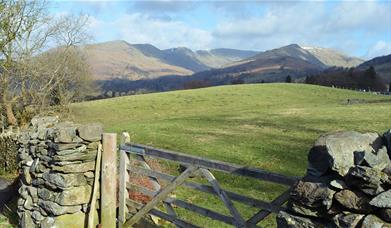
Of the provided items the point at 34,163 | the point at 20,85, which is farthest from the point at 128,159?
the point at 20,85

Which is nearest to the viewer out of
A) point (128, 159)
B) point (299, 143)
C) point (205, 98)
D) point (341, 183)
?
point (341, 183)

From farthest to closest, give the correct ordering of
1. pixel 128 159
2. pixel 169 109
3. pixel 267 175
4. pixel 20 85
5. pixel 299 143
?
pixel 169 109 → pixel 20 85 → pixel 299 143 → pixel 128 159 → pixel 267 175

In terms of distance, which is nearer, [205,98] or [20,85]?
[20,85]

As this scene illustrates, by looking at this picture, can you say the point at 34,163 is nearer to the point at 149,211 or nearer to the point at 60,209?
the point at 60,209

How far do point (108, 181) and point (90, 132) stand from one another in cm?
115

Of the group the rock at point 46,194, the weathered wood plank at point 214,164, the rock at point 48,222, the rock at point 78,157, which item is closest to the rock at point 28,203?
the rock at point 46,194

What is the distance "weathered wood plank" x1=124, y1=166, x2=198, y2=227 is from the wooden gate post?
46 centimetres

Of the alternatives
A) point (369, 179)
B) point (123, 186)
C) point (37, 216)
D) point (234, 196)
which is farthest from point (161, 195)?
point (369, 179)

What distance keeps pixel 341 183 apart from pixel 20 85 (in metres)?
21.7

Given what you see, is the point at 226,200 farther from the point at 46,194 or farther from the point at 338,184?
the point at 46,194

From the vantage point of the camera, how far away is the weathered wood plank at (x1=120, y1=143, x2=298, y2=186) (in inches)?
231

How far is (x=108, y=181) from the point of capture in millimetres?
9164

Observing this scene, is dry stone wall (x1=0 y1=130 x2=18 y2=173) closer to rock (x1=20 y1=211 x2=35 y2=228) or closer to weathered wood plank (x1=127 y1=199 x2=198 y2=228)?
rock (x1=20 y1=211 x2=35 y2=228)

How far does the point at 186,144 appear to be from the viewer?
2078 centimetres
